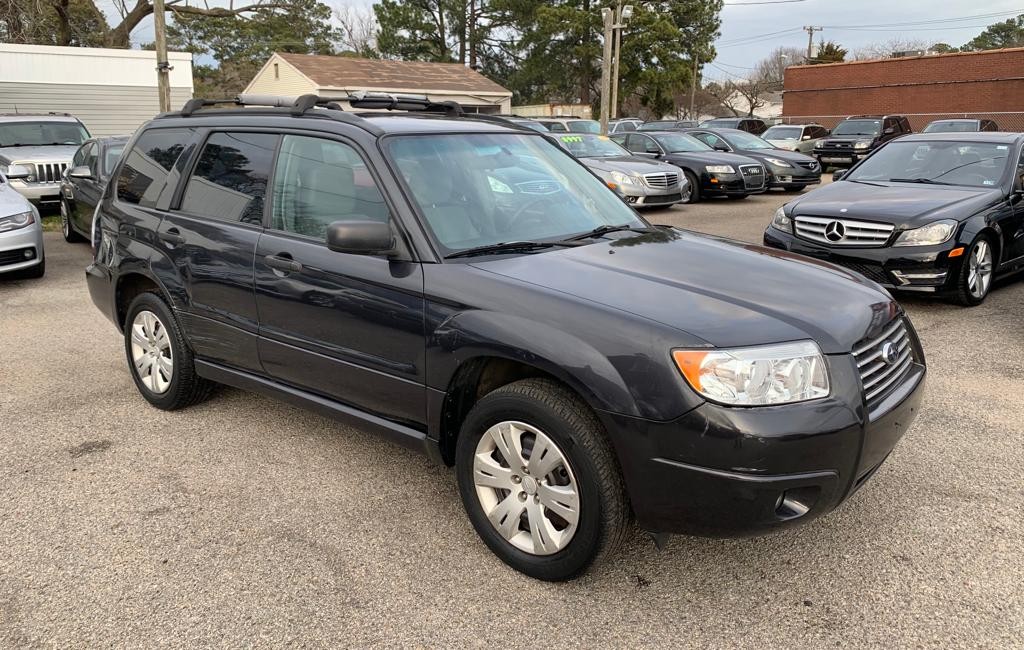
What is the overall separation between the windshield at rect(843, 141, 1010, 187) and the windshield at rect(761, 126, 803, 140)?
17600 mm

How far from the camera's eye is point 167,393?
4.70 m

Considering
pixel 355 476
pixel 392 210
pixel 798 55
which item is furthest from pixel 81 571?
pixel 798 55

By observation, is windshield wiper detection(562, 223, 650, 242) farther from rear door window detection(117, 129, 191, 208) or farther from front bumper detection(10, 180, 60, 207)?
front bumper detection(10, 180, 60, 207)

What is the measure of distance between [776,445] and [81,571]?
2.66m

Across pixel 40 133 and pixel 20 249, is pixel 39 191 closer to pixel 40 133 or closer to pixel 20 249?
pixel 40 133

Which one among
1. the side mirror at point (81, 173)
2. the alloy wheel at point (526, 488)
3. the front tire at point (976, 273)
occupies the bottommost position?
the alloy wheel at point (526, 488)

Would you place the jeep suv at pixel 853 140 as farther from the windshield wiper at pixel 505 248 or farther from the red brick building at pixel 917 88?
the windshield wiper at pixel 505 248

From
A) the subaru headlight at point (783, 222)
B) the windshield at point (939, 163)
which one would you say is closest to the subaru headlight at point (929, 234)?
the subaru headlight at point (783, 222)

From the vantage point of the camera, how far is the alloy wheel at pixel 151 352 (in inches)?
184

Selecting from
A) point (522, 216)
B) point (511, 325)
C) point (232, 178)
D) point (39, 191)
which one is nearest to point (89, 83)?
point (39, 191)

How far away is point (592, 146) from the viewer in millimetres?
15492

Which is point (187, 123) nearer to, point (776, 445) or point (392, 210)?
point (392, 210)

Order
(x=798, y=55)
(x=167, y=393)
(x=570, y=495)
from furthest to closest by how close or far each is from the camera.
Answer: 1. (x=798, y=55)
2. (x=167, y=393)
3. (x=570, y=495)

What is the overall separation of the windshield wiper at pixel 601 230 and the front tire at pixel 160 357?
7.81ft
